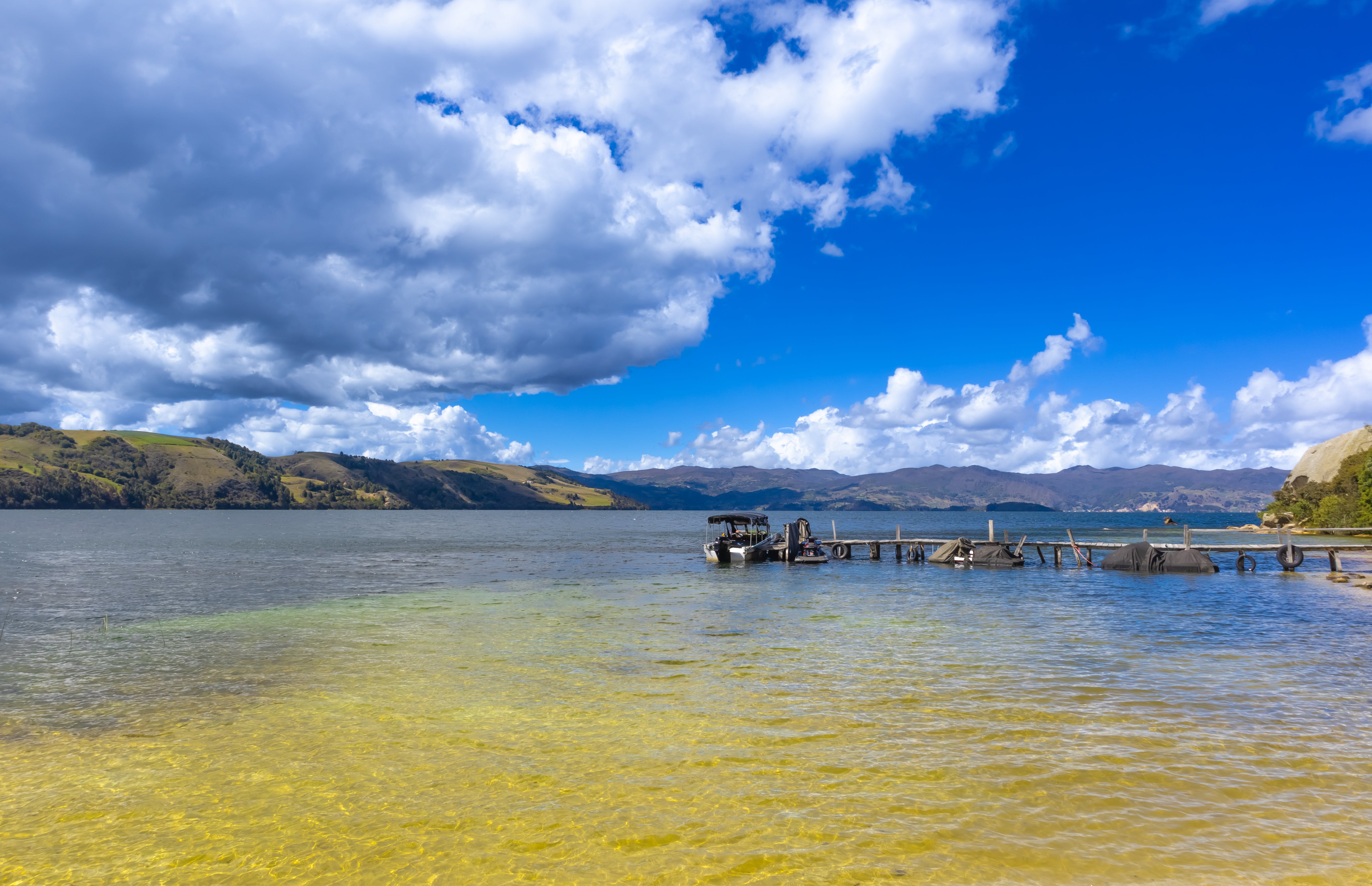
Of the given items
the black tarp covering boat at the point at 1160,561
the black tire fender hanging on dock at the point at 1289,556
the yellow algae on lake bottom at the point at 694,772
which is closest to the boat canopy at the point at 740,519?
the black tarp covering boat at the point at 1160,561

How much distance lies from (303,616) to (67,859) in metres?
25.8

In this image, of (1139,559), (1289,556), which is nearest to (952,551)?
(1139,559)

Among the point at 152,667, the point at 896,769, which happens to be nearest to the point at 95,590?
the point at 152,667

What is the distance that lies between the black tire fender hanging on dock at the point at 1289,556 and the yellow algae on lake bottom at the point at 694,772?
141 feet

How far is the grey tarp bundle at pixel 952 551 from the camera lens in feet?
212

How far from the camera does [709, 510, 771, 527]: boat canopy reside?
6588 centimetres

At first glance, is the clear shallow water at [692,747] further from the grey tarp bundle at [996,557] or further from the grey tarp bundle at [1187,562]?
the grey tarp bundle at [996,557]

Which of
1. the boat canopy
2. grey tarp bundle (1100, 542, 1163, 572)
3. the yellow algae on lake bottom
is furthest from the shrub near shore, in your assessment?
the yellow algae on lake bottom

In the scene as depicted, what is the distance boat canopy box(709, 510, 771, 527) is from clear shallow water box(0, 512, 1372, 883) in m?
32.8

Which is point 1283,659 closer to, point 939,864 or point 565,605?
point 939,864

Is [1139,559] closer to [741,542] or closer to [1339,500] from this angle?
[741,542]

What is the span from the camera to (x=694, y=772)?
12188mm

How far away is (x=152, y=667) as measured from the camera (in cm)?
2188

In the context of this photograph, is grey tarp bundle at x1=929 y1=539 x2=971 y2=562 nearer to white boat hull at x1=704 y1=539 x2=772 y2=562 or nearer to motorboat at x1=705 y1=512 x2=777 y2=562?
motorboat at x1=705 y1=512 x2=777 y2=562
